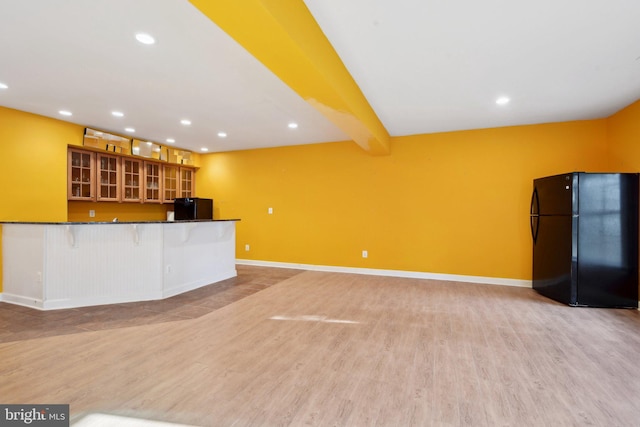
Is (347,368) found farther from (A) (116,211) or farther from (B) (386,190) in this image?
(A) (116,211)

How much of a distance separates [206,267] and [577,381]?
448cm

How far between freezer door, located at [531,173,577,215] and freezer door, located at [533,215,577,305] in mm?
100

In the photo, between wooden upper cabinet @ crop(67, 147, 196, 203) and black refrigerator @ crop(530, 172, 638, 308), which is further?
wooden upper cabinet @ crop(67, 147, 196, 203)

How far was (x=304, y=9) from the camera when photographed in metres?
1.98

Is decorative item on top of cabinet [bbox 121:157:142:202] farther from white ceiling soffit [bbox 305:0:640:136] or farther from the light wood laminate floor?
white ceiling soffit [bbox 305:0:640:136]

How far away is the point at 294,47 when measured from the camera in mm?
1924

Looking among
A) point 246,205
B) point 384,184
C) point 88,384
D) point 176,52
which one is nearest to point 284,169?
point 246,205

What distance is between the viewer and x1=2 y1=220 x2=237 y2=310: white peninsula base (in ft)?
11.2

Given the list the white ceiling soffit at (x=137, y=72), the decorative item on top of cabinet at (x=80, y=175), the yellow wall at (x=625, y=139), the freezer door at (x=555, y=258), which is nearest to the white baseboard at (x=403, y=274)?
the freezer door at (x=555, y=258)

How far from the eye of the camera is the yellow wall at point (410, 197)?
4.64 metres

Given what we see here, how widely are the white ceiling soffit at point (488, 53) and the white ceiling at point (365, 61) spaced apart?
0.5 inches

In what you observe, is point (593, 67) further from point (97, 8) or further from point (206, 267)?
point (206, 267)

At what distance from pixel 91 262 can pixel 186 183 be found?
3582mm

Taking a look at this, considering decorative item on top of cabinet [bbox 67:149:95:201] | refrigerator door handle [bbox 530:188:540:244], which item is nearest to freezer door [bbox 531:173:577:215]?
refrigerator door handle [bbox 530:188:540:244]
